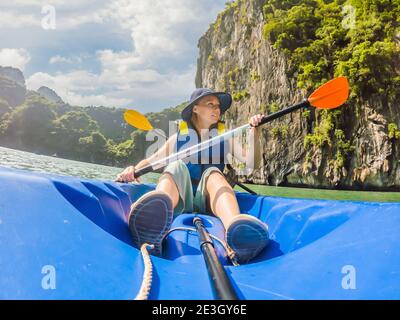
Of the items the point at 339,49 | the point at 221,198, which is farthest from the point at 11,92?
the point at 221,198

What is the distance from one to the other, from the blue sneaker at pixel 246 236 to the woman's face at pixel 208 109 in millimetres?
1204

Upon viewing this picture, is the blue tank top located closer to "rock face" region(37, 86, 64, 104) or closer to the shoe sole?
the shoe sole

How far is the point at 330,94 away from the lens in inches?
84.6

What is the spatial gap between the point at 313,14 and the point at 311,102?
20.2 metres

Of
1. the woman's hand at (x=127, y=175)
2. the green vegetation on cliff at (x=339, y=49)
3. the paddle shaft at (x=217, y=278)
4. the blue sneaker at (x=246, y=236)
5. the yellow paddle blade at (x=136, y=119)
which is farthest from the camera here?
the green vegetation on cliff at (x=339, y=49)

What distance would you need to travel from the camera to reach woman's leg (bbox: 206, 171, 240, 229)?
4.61ft

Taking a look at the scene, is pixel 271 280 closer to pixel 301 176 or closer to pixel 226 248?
pixel 226 248

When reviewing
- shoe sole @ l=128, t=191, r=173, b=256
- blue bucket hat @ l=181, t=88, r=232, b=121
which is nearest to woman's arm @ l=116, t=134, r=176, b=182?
blue bucket hat @ l=181, t=88, r=232, b=121

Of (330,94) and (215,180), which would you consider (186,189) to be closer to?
(215,180)

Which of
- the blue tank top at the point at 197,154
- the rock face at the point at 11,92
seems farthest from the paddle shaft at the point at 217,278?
the rock face at the point at 11,92

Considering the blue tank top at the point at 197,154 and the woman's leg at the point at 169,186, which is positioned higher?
the blue tank top at the point at 197,154

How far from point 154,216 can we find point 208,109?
3.87ft

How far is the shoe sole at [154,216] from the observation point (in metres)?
1.21

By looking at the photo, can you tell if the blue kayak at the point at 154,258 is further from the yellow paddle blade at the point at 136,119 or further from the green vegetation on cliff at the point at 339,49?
the green vegetation on cliff at the point at 339,49
